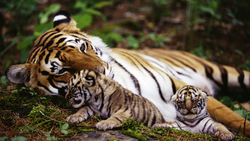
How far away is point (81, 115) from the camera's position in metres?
2.29

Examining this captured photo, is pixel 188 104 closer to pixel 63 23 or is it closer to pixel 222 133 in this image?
pixel 222 133

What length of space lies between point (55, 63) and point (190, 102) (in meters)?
1.51

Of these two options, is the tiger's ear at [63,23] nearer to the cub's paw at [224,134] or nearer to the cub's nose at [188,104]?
the cub's nose at [188,104]

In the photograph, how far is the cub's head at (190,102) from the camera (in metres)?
2.36

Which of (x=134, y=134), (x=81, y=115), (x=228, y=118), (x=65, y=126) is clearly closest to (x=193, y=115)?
(x=228, y=118)

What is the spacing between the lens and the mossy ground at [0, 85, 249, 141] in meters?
2.00

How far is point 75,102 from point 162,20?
6.09 metres

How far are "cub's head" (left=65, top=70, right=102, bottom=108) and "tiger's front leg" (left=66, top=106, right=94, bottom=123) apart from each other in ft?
0.31

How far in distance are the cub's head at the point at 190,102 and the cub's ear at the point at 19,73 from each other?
175 centimetres

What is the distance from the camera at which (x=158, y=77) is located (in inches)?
120

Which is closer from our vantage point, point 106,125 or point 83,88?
point 106,125

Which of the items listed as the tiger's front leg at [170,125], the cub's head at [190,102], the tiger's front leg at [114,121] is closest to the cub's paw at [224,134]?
the cub's head at [190,102]

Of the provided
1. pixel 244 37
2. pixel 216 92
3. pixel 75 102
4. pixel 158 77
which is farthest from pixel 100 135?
pixel 244 37

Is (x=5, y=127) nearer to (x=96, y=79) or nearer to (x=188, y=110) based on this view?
(x=96, y=79)
